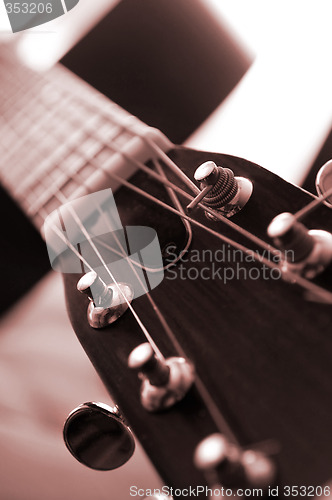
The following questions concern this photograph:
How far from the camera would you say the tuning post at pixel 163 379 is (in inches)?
21.1

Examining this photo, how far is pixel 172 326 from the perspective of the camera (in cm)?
68

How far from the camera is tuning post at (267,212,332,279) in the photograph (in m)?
0.50

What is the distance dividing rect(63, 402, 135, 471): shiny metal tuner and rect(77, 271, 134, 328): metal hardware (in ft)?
0.43

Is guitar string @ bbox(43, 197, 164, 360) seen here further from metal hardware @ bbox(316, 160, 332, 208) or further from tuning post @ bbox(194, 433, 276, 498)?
metal hardware @ bbox(316, 160, 332, 208)

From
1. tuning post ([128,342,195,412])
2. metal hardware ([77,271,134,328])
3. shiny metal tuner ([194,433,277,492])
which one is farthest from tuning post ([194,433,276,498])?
metal hardware ([77,271,134,328])

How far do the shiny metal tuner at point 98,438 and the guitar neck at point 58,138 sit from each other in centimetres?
42

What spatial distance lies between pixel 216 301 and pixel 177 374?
0.44 feet

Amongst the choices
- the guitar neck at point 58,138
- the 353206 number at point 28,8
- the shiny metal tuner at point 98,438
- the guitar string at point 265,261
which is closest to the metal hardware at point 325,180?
the guitar string at point 265,261

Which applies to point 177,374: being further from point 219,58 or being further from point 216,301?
point 219,58

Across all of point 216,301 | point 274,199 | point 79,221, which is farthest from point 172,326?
point 79,221

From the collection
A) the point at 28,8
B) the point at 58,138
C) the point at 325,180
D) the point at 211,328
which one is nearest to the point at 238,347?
the point at 211,328

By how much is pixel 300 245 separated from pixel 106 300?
0.33 meters

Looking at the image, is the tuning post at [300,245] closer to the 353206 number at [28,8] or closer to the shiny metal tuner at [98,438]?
the shiny metal tuner at [98,438]

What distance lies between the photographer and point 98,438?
0.70 metres
